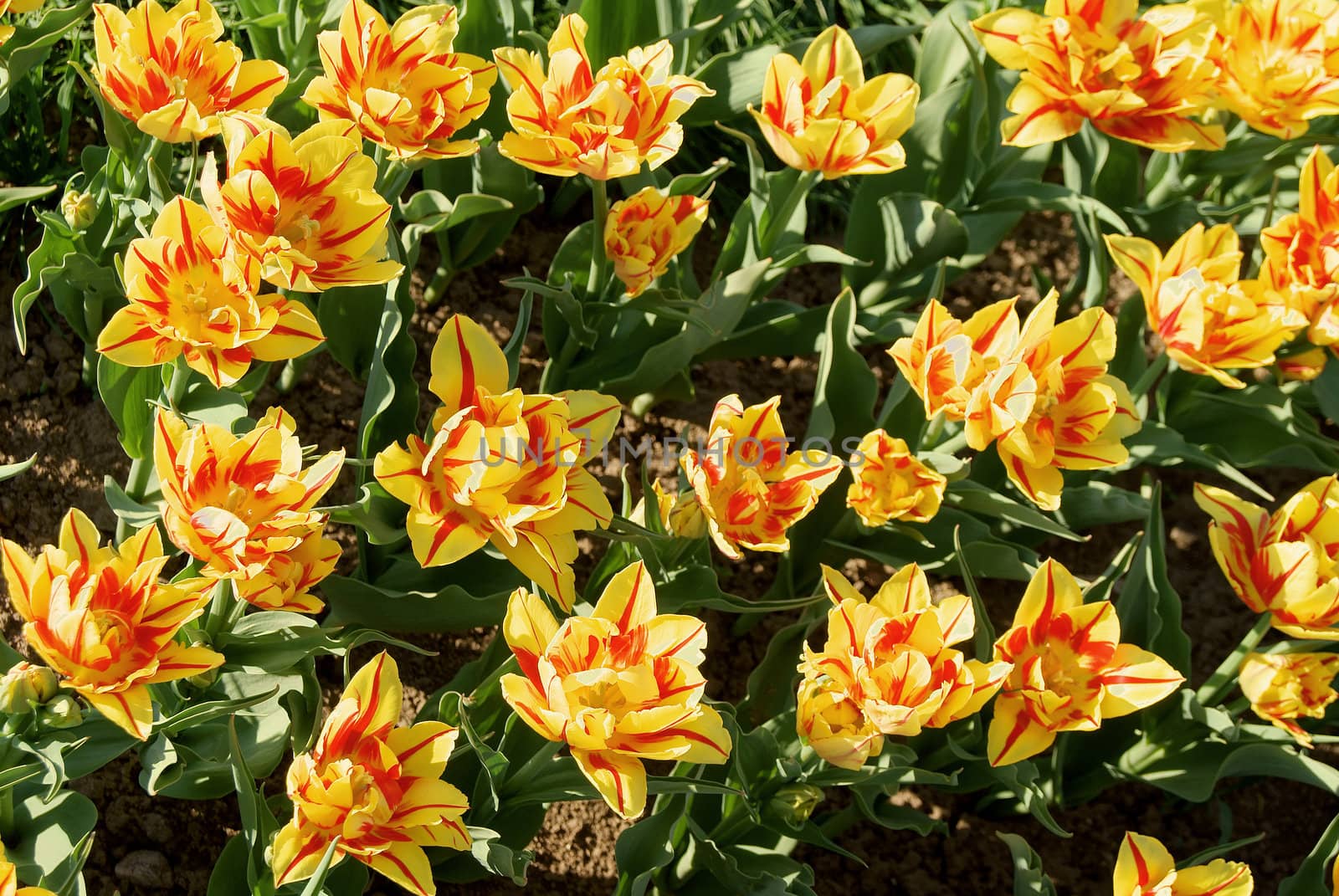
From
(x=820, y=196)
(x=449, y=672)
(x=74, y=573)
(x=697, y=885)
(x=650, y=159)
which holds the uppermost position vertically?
(x=650, y=159)

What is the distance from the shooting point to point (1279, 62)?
2.02m

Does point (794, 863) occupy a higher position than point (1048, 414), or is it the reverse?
point (1048, 414)

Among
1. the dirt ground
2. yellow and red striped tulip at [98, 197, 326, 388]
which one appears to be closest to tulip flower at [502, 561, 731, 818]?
yellow and red striped tulip at [98, 197, 326, 388]

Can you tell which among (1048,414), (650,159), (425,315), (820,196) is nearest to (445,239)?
(425,315)

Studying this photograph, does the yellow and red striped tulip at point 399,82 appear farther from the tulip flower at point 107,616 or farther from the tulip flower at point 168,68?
the tulip flower at point 107,616

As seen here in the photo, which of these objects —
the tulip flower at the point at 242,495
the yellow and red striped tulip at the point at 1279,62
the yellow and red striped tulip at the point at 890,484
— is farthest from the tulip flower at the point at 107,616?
the yellow and red striped tulip at the point at 1279,62

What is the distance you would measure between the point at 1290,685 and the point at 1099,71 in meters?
0.89

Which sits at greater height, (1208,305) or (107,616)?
(107,616)

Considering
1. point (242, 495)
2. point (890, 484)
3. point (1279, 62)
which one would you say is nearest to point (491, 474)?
point (242, 495)

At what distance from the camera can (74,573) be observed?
127cm

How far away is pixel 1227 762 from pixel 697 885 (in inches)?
29.3

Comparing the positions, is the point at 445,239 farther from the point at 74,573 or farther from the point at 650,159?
the point at 74,573

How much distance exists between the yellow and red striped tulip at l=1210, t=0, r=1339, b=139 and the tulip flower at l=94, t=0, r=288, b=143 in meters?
1.45

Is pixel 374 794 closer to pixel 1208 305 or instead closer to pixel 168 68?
pixel 168 68
